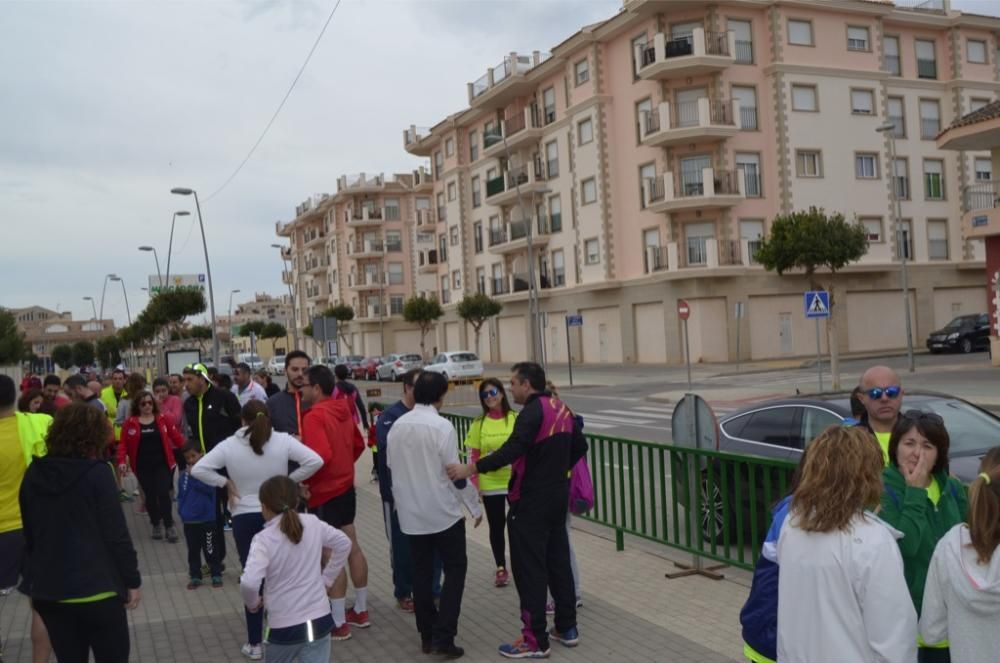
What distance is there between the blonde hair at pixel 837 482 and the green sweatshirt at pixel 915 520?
269 millimetres

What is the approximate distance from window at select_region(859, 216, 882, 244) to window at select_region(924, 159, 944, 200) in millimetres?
4146

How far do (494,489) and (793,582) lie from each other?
3.89 metres

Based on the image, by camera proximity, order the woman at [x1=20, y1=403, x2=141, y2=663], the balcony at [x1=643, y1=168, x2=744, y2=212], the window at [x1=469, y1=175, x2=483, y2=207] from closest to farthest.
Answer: the woman at [x1=20, y1=403, x2=141, y2=663] → the balcony at [x1=643, y1=168, x2=744, y2=212] → the window at [x1=469, y1=175, x2=483, y2=207]

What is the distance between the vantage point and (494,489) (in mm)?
6801

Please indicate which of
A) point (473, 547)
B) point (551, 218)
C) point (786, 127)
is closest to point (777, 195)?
point (786, 127)

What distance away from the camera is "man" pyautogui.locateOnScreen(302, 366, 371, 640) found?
6.29 metres

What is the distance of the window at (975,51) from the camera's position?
46.6 metres

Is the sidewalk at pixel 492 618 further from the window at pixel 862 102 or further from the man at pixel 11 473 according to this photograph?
the window at pixel 862 102

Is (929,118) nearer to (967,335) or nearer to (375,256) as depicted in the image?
(967,335)

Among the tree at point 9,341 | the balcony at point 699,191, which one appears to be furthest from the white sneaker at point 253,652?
the tree at point 9,341

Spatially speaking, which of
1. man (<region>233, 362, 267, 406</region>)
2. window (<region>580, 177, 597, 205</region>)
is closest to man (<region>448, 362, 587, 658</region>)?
man (<region>233, 362, 267, 406</region>)

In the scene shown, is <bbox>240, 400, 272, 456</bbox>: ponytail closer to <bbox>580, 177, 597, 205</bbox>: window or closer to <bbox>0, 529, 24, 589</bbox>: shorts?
<bbox>0, 529, 24, 589</bbox>: shorts

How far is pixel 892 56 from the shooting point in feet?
148

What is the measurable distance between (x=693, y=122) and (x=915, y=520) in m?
39.4
